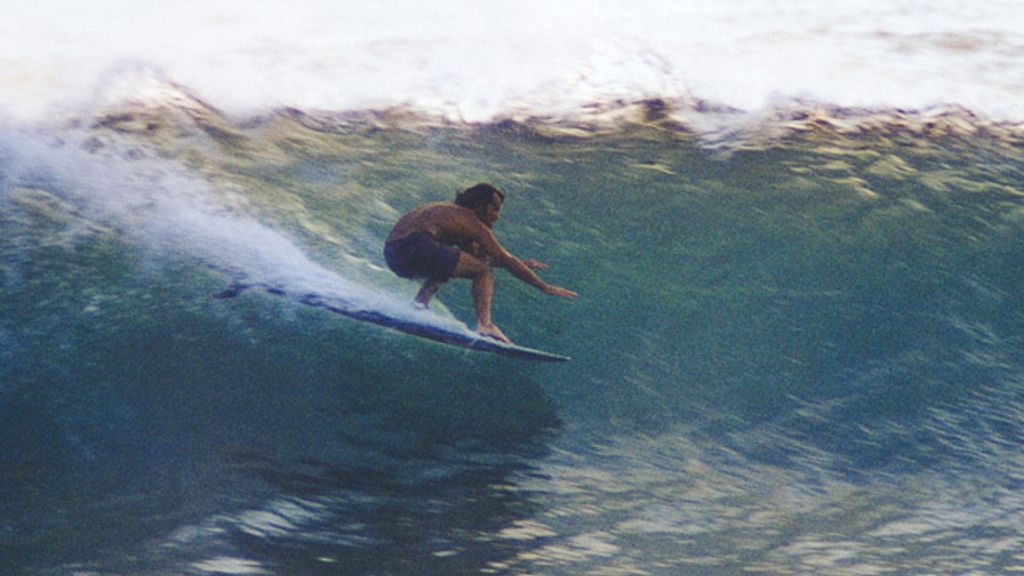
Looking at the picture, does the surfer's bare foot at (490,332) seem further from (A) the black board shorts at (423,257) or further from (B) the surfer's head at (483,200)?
(B) the surfer's head at (483,200)

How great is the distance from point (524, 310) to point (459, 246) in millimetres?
759

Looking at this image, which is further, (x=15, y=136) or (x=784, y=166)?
(x=784, y=166)

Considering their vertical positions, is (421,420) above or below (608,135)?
below

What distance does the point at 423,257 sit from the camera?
14.8ft

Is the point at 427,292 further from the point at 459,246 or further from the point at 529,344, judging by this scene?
the point at 529,344

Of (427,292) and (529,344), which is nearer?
(427,292)

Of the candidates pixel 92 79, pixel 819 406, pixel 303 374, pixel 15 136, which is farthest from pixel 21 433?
pixel 819 406

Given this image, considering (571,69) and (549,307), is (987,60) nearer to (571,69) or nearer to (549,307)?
(571,69)

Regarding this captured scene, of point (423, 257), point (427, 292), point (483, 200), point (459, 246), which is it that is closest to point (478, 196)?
point (483, 200)

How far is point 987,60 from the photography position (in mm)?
7379

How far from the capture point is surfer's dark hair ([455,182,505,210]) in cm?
449

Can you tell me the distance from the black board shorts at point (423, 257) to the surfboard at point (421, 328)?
20 centimetres

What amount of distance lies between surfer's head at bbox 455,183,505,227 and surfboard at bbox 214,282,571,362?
1.49 ft

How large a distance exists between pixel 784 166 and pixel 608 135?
Result: 96 centimetres
